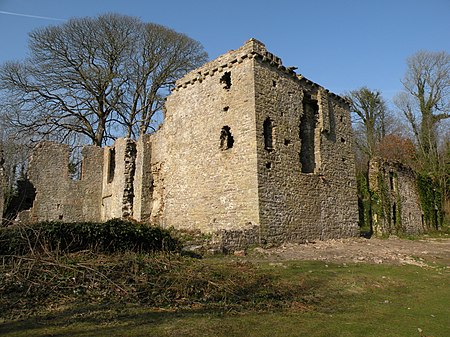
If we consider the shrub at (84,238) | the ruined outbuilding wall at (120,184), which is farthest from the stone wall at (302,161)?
the ruined outbuilding wall at (120,184)

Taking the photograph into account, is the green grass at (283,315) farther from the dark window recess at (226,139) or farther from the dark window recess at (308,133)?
the dark window recess at (308,133)

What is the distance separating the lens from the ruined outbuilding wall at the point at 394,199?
2102 cm

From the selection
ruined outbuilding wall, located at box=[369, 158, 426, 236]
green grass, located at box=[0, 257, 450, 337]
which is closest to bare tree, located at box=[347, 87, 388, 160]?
ruined outbuilding wall, located at box=[369, 158, 426, 236]

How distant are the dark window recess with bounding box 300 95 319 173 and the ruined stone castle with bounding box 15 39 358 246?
0.16ft

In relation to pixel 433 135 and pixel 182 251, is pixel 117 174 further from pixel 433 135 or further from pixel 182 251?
pixel 433 135

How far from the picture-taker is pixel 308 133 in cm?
1653

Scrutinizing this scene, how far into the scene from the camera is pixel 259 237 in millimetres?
12805

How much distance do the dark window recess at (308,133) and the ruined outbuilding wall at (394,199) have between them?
22.3ft

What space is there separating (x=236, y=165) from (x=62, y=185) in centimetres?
1058

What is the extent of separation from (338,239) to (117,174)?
1122 cm

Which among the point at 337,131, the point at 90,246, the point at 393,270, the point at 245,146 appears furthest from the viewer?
the point at 337,131

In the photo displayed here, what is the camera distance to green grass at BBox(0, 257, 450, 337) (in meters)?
4.70

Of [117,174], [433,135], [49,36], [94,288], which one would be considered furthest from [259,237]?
[433,135]

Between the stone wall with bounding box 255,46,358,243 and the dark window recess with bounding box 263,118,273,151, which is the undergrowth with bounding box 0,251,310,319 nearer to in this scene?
→ the stone wall with bounding box 255,46,358,243
